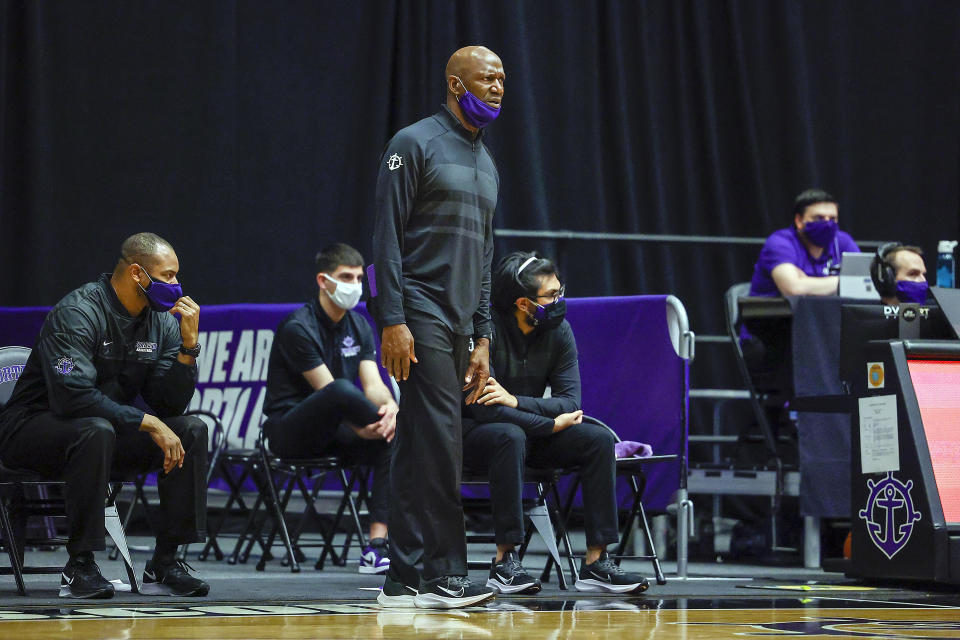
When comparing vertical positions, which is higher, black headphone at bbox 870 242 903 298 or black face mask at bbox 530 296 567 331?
black headphone at bbox 870 242 903 298

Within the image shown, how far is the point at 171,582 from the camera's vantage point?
15.2 feet

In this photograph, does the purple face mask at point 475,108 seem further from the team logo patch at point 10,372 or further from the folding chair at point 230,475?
the folding chair at point 230,475

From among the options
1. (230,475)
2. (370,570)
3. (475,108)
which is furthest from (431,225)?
(230,475)

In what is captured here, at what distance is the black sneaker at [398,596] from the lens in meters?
4.20

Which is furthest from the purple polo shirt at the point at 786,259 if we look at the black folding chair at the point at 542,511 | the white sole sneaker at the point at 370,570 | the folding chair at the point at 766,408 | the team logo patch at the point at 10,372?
the team logo patch at the point at 10,372

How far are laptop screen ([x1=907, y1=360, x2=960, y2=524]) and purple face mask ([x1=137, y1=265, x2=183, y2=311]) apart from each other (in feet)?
8.48

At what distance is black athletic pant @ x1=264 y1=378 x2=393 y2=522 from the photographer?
18.4 ft

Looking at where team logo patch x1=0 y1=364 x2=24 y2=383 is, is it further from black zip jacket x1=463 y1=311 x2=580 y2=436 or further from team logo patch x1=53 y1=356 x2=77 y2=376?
black zip jacket x1=463 y1=311 x2=580 y2=436

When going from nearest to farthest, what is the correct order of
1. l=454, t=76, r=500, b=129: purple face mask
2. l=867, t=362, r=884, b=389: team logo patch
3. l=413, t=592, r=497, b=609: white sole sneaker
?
1. l=413, t=592, r=497, b=609: white sole sneaker
2. l=454, t=76, r=500, b=129: purple face mask
3. l=867, t=362, r=884, b=389: team logo patch

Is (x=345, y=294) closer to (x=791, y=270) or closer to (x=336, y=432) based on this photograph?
(x=336, y=432)

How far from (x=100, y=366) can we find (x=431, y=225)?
1.29 meters

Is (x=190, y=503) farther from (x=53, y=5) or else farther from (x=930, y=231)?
(x=930, y=231)

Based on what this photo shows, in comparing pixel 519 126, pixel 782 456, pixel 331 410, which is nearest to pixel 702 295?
pixel 519 126

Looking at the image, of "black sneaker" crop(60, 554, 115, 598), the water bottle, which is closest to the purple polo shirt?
the water bottle
